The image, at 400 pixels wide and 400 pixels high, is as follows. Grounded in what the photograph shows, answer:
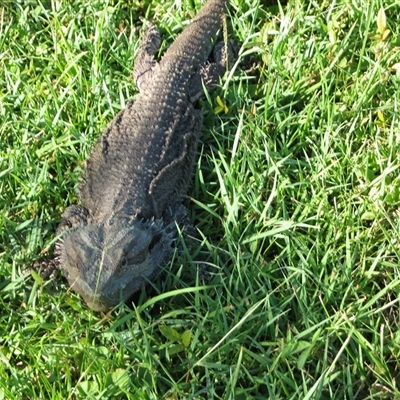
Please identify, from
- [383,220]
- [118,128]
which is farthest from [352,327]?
[118,128]

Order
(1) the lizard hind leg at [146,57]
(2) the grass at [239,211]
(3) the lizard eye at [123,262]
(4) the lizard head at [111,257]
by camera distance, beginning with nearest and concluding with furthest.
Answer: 1. (2) the grass at [239,211]
2. (4) the lizard head at [111,257]
3. (3) the lizard eye at [123,262]
4. (1) the lizard hind leg at [146,57]

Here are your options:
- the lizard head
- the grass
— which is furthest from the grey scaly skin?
the grass

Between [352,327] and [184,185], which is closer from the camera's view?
[352,327]

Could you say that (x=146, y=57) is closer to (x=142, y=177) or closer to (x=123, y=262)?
(x=142, y=177)

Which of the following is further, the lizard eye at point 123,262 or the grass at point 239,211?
the lizard eye at point 123,262

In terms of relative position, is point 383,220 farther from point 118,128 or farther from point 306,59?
point 118,128

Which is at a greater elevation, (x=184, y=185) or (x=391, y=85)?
(x=184, y=185)

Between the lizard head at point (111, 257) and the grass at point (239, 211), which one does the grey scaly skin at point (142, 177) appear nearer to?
the lizard head at point (111, 257)

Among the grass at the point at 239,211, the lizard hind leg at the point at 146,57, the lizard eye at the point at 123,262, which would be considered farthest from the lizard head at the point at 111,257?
the lizard hind leg at the point at 146,57

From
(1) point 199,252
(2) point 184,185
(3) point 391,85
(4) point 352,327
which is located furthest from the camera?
(3) point 391,85
